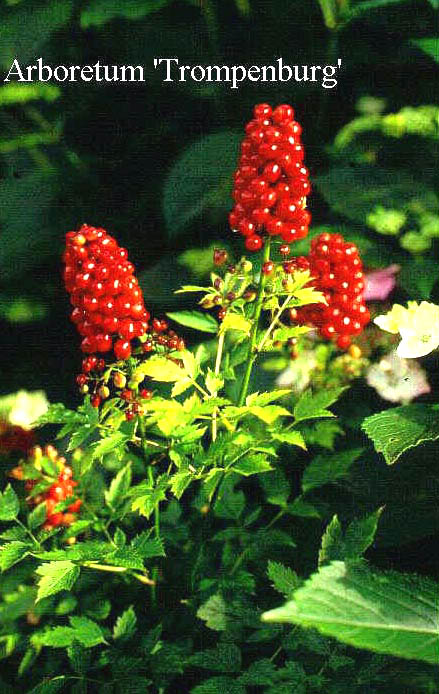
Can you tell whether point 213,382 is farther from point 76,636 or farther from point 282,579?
point 76,636

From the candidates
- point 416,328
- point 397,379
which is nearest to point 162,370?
point 416,328

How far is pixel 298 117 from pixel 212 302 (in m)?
1.00

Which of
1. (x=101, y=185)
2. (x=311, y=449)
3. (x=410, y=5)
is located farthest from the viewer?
(x=101, y=185)

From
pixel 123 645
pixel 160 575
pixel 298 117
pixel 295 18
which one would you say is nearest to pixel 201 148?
pixel 298 117

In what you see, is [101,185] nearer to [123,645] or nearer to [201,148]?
[201,148]

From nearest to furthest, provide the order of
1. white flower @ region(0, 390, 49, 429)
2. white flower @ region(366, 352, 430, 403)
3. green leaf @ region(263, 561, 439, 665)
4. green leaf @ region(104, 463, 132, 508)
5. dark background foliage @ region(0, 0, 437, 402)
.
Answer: green leaf @ region(263, 561, 439, 665) < green leaf @ region(104, 463, 132, 508) < white flower @ region(366, 352, 430, 403) < white flower @ region(0, 390, 49, 429) < dark background foliage @ region(0, 0, 437, 402)

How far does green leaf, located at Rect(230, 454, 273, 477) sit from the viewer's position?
2.90 ft

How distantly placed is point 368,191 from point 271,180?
2.20 ft

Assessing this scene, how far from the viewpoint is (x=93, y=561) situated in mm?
915

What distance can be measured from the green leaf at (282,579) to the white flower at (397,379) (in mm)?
415

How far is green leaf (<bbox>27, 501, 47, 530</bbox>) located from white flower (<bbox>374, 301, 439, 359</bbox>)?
52cm

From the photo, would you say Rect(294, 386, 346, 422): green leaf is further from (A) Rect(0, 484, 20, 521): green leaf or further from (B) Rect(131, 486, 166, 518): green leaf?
(A) Rect(0, 484, 20, 521): green leaf

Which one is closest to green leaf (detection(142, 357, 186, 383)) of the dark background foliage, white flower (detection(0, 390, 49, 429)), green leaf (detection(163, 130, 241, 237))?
white flower (detection(0, 390, 49, 429))

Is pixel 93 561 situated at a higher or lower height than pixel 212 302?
lower
